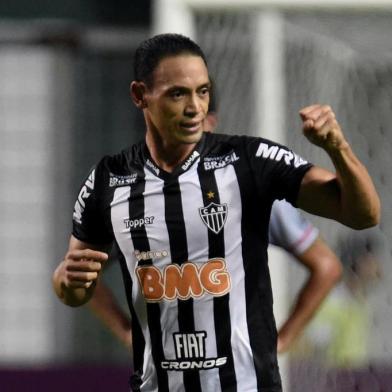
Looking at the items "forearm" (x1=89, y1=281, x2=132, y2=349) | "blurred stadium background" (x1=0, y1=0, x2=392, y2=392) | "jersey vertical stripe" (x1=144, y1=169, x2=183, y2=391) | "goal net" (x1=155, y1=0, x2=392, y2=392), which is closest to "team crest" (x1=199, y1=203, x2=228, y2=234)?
"jersey vertical stripe" (x1=144, y1=169, x2=183, y2=391)

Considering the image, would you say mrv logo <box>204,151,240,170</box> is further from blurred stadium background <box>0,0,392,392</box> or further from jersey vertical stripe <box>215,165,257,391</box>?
blurred stadium background <box>0,0,392,392</box>

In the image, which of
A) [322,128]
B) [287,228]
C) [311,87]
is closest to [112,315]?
[287,228]

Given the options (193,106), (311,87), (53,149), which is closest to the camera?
(193,106)

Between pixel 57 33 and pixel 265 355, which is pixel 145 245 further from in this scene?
pixel 57 33

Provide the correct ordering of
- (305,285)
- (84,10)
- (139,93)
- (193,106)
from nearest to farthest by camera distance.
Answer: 1. (193,106)
2. (139,93)
3. (305,285)
4. (84,10)

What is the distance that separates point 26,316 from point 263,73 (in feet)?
14.3

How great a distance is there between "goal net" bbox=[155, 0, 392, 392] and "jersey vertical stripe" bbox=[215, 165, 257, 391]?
1866 millimetres

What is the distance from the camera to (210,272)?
4.04 meters

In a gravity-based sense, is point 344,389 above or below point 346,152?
below

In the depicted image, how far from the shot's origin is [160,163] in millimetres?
4211

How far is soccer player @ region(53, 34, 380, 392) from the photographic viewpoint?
401 centimetres

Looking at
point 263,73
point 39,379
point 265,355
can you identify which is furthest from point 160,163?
point 39,379

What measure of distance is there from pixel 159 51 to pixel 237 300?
699 mm

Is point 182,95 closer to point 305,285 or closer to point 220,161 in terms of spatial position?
point 220,161
